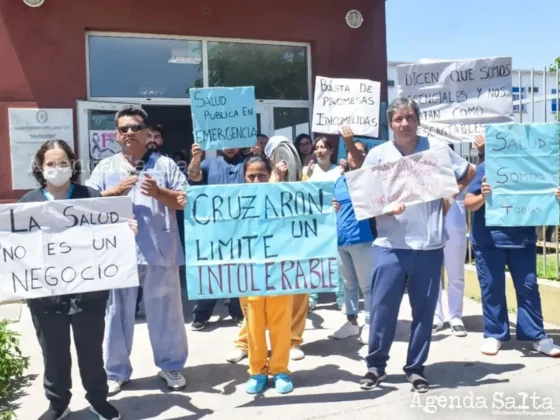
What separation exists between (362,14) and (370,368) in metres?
5.82

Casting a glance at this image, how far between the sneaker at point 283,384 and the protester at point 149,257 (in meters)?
0.66

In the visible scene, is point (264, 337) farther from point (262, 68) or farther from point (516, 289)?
point (262, 68)

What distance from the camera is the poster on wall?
21.4 ft

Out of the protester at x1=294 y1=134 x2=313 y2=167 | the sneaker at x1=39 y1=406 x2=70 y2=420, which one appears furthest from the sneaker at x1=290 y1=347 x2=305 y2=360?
the protester at x1=294 y1=134 x2=313 y2=167

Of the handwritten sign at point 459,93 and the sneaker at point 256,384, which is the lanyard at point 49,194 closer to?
the sneaker at point 256,384

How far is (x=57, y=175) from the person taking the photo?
3.26 metres

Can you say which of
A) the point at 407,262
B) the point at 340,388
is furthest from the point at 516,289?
the point at 340,388

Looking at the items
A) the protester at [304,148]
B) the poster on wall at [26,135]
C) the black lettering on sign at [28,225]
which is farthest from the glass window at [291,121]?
the black lettering on sign at [28,225]

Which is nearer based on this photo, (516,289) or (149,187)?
(149,187)

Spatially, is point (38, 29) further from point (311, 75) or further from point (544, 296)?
point (544, 296)

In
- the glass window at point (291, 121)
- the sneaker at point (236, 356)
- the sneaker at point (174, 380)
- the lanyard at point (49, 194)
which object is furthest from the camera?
the glass window at point (291, 121)

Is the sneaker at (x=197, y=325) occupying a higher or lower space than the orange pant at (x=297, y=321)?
lower

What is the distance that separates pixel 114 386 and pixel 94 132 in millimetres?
3826

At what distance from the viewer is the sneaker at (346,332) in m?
4.96
